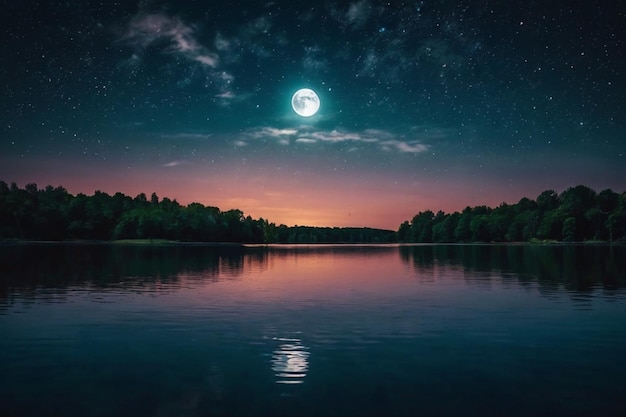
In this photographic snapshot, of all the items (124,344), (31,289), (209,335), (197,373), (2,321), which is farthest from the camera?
(31,289)

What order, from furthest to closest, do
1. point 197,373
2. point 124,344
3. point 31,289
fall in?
point 31,289, point 124,344, point 197,373

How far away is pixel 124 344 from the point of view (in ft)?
76.7

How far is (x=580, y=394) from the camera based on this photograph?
16000mm

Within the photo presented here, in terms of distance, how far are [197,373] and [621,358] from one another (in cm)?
1731

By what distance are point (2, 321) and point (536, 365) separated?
2809cm

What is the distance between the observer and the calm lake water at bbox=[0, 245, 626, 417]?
15.1 metres

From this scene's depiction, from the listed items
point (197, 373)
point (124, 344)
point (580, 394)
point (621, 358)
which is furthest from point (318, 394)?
point (621, 358)

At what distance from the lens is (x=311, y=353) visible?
70.5 ft

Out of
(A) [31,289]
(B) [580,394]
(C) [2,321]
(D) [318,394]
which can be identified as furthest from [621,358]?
(A) [31,289]

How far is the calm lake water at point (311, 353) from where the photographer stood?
Result: 15117 millimetres

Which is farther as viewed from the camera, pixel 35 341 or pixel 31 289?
pixel 31 289

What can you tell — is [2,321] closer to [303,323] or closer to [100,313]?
[100,313]

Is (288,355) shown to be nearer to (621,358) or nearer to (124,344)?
(124,344)

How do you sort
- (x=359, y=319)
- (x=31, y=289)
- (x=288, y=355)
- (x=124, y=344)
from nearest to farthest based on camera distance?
(x=288, y=355) → (x=124, y=344) → (x=359, y=319) → (x=31, y=289)
